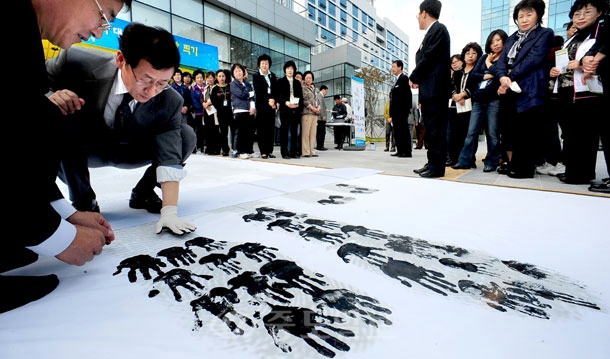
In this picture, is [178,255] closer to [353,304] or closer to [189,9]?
[353,304]

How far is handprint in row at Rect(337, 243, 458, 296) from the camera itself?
0.66 m

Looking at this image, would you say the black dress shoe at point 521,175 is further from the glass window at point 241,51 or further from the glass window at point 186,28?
the glass window at point 241,51

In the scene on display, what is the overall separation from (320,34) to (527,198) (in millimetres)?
19513

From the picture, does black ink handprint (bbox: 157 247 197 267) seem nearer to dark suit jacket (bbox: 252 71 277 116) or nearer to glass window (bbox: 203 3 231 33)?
dark suit jacket (bbox: 252 71 277 116)

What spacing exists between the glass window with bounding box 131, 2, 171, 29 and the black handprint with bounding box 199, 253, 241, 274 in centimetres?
748

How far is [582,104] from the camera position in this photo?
1.77 meters

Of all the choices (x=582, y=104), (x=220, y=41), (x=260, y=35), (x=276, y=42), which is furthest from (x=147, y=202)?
(x=276, y=42)

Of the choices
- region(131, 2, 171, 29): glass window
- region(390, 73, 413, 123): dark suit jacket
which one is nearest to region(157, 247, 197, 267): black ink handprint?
region(390, 73, 413, 123): dark suit jacket

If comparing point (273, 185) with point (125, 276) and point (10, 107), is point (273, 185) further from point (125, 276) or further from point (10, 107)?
point (10, 107)

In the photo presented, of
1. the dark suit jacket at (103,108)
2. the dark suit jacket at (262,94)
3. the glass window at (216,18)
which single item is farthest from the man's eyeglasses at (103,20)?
the glass window at (216,18)

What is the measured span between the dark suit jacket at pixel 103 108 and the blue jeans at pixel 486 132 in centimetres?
234

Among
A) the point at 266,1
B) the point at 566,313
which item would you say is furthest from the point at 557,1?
the point at 566,313

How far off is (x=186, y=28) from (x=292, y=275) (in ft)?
27.7

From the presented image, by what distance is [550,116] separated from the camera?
235cm
